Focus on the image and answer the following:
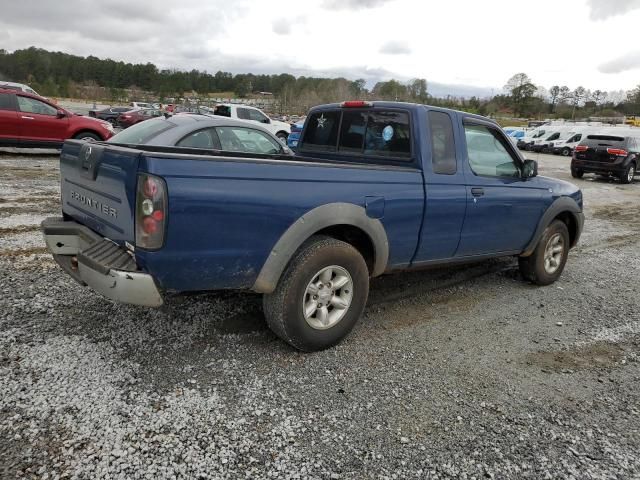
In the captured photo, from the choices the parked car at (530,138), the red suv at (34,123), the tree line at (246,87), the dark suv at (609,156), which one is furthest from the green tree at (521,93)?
the red suv at (34,123)

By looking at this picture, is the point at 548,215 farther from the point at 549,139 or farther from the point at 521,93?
the point at 521,93

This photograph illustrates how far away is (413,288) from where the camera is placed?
16.5ft

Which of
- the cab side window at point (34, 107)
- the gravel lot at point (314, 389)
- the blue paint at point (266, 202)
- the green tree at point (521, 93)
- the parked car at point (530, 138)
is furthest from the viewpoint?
the green tree at point (521, 93)

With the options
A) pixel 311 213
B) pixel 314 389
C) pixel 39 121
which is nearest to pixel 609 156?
pixel 311 213

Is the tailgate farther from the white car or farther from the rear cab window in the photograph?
the white car

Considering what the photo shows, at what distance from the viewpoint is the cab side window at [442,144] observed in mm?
4059

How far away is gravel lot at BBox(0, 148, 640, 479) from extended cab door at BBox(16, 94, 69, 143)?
9.10 m

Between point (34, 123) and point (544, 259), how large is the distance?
12.5m

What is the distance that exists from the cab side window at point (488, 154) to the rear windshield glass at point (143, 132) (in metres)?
4.30

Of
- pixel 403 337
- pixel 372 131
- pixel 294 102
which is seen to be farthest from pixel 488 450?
A: pixel 294 102

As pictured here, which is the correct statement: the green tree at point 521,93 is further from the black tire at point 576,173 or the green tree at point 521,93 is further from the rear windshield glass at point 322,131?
the rear windshield glass at point 322,131

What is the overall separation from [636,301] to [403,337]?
3.02 metres

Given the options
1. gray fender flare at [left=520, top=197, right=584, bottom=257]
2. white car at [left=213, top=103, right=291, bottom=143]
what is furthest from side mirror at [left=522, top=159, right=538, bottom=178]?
white car at [left=213, top=103, right=291, bottom=143]

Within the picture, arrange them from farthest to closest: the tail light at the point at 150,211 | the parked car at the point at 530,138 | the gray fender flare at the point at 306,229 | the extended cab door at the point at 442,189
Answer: the parked car at the point at 530,138
the extended cab door at the point at 442,189
the gray fender flare at the point at 306,229
the tail light at the point at 150,211
